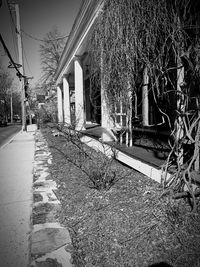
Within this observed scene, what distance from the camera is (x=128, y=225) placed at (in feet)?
6.98

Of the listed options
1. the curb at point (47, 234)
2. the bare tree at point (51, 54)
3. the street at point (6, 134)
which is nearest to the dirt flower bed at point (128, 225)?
the curb at point (47, 234)

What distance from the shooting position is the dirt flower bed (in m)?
1.69

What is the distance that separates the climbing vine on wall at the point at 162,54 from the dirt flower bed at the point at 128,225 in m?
0.36

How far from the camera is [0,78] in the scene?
42312 millimetres

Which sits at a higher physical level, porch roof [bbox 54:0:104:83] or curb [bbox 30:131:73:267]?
porch roof [bbox 54:0:104:83]

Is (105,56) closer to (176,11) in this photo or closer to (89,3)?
(176,11)

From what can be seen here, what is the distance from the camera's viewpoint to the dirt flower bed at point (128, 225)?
1693mm

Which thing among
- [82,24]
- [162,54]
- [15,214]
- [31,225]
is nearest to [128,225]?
[31,225]

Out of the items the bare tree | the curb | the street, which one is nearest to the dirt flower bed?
the curb

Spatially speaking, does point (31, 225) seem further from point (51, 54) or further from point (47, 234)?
point (51, 54)

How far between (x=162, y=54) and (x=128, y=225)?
87.9 inches

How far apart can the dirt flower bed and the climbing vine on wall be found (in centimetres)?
36

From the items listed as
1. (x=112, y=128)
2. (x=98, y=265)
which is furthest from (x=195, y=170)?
(x=112, y=128)

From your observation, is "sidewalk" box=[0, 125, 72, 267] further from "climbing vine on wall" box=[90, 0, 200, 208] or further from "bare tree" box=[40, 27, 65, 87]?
"bare tree" box=[40, 27, 65, 87]
